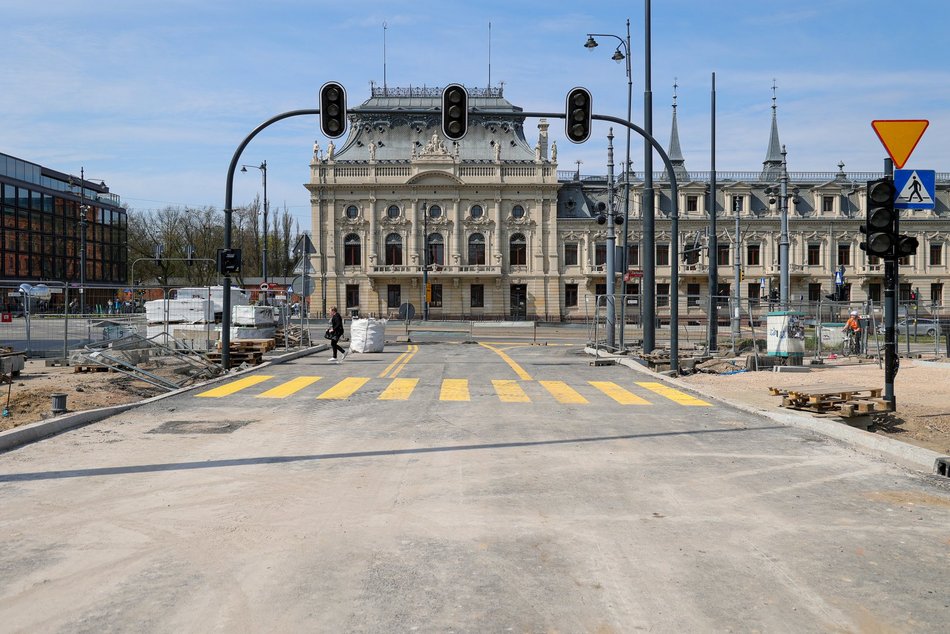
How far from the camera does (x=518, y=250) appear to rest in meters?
76.4

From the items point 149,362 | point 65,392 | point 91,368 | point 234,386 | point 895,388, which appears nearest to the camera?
point 65,392

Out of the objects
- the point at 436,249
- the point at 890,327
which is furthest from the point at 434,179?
the point at 890,327

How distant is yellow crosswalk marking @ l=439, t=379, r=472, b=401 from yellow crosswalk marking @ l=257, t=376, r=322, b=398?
2765 mm

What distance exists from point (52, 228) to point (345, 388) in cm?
7556

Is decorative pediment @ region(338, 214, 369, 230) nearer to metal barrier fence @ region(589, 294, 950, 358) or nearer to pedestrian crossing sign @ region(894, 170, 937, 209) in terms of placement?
metal barrier fence @ region(589, 294, 950, 358)

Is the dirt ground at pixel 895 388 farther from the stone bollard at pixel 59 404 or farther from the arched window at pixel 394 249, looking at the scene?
the arched window at pixel 394 249

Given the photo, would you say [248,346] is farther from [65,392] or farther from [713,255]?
[713,255]

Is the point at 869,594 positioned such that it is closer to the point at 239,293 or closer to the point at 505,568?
the point at 505,568

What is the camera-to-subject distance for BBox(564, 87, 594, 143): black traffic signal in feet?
57.1

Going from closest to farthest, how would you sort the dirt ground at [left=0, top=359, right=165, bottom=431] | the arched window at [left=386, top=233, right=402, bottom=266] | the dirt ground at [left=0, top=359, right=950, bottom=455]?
the dirt ground at [left=0, top=359, right=165, bottom=431]
the dirt ground at [left=0, top=359, right=950, bottom=455]
the arched window at [left=386, top=233, right=402, bottom=266]

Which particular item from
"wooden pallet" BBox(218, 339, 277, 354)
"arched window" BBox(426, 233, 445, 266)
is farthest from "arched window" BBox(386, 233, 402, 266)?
"wooden pallet" BBox(218, 339, 277, 354)

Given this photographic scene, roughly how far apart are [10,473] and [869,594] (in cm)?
748

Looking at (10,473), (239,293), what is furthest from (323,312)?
(10,473)

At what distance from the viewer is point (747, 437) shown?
10672 mm
